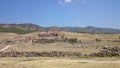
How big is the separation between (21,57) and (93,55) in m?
10.6

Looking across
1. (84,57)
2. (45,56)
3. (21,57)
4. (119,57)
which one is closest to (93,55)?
(84,57)

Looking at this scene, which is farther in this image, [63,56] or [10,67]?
[63,56]

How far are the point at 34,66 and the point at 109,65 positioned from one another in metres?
8.43

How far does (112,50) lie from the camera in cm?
3756

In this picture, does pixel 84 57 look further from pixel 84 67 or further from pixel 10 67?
pixel 10 67

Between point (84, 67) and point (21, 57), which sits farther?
point (21, 57)

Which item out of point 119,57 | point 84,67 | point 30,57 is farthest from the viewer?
point 30,57

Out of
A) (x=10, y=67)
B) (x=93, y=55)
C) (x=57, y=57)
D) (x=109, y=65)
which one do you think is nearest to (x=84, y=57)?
(x=93, y=55)

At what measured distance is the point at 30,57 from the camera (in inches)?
1471

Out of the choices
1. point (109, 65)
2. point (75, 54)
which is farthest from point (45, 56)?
point (109, 65)

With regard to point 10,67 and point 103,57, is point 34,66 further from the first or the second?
point 103,57

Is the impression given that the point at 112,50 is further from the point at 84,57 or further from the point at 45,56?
the point at 45,56

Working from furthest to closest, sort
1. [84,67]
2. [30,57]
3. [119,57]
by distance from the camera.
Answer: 1. [30,57]
2. [119,57]
3. [84,67]

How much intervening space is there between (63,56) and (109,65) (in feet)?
33.9
